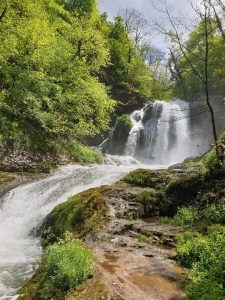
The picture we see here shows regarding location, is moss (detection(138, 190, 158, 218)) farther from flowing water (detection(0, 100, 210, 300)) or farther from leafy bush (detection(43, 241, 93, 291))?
leafy bush (detection(43, 241, 93, 291))

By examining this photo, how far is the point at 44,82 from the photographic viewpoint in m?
23.4

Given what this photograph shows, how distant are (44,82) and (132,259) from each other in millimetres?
17617

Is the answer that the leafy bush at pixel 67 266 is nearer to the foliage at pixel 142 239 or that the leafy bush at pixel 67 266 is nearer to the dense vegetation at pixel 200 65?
the foliage at pixel 142 239

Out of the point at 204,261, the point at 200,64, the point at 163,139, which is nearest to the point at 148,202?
A: the point at 204,261

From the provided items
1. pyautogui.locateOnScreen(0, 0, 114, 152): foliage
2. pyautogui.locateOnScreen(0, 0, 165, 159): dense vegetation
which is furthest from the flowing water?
pyautogui.locateOnScreen(0, 0, 114, 152): foliage

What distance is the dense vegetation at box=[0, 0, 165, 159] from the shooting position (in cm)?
2216

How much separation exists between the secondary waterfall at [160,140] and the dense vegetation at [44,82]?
285 inches

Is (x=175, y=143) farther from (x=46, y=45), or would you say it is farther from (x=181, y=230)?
(x=181, y=230)

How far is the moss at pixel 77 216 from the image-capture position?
1054cm

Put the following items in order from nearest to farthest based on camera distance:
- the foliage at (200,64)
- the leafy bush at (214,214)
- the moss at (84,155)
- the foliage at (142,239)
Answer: the foliage at (142,239), the leafy bush at (214,214), the moss at (84,155), the foliage at (200,64)

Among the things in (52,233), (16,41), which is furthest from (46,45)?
(52,233)

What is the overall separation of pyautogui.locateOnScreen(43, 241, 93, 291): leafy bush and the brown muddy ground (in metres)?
0.21

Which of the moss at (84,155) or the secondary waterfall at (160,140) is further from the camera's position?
the secondary waterfall at (160,140)

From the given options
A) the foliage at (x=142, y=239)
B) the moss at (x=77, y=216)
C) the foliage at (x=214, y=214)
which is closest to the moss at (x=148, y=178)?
the moss at (x=77, y=216)
